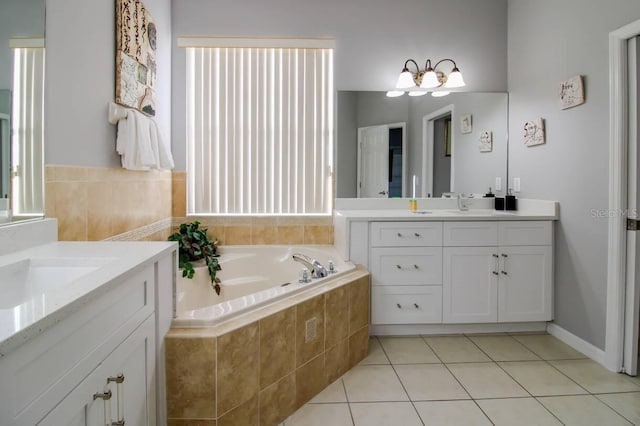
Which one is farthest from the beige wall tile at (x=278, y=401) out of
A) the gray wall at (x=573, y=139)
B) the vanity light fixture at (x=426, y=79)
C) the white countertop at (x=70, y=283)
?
the vanity light fixture at (x=426, y=79)

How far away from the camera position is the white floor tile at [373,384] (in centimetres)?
198

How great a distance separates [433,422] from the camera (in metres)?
1.77

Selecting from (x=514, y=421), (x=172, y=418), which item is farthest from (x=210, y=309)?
(x=514, y=421)

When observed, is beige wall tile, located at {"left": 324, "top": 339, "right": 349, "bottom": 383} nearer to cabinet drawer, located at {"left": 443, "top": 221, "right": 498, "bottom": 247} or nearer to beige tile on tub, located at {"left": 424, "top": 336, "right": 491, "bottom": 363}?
beige tile on tub, located at {"left": 424, "top": 336, "right": 491, "bottom": 363}

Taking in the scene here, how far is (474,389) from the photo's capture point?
2057 mm

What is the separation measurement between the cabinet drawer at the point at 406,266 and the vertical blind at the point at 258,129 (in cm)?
84

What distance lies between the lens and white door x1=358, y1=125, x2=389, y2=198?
321cm

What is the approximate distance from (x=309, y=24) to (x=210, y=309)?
243cm

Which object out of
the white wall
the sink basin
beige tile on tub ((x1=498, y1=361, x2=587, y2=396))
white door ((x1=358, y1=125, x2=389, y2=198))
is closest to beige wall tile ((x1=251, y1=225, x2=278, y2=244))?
white door ((x1=358, y1=125, x2=389, y2=198))

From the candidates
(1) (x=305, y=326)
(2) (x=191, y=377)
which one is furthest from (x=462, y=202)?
(2) (x=191, y=377)

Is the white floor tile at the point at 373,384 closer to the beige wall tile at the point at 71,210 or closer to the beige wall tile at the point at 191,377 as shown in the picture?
the beige wall tile at the point at 191,377

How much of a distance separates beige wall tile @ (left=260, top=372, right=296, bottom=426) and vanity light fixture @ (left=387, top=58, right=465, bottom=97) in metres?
2.33

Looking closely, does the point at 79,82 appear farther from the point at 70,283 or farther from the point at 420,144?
the point at 420,144

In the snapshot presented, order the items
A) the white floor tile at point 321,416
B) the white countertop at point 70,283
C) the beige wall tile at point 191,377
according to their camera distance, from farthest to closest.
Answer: the white floor tile at point 321,416 → the beige wall tile at point 191,377 → the white countertop at point 70,283
